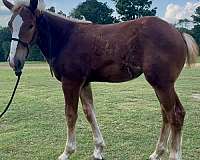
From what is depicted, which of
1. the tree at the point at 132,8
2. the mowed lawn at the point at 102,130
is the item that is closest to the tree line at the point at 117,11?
the tree at the point at 132,8

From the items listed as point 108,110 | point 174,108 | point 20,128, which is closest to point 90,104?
point 174,108

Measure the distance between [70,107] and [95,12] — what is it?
5483 cm

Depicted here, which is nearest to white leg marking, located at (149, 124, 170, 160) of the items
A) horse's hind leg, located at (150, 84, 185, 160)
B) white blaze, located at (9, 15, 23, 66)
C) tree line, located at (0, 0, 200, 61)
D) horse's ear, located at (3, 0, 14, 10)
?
horse's hind leg, located at (150, 84, 185, 160)

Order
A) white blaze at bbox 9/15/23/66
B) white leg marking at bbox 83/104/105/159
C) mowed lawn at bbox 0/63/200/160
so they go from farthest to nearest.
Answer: mowed lawn at bbox 0/63/200/160 < white leg marking at bbox 83/104/105/159 < white blaze at bbox 9/15/23/66

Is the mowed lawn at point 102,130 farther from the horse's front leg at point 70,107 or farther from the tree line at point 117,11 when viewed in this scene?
the tree line at point 117,11

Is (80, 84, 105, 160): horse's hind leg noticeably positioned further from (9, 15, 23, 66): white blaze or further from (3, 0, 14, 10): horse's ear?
(3, 0, 14, 10): horse's ear

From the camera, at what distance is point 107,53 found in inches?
180

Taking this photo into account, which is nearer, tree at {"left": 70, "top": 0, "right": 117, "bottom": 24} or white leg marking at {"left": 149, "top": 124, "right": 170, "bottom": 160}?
white leg marking at {"left": 149, "top": 124, "right": 170, "bottom": 160}

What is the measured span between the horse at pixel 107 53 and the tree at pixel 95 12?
51632 millimetres

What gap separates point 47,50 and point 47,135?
78.6 inches

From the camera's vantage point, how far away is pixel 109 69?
4.61 m

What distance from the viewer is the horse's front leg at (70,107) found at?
4.68m

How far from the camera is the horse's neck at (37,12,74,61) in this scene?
4.79 m

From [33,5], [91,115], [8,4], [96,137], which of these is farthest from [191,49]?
[8,4]
